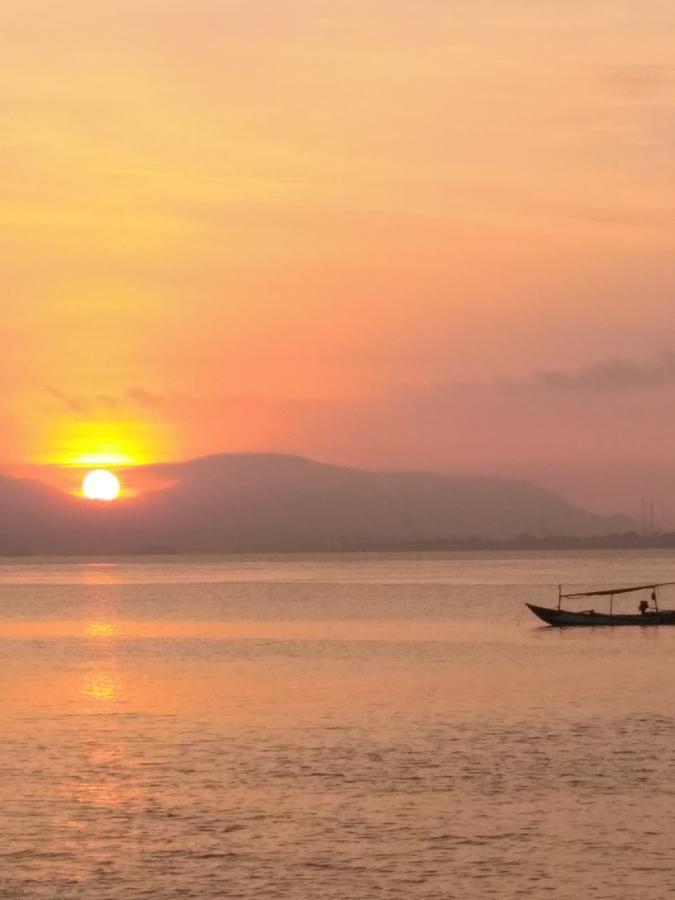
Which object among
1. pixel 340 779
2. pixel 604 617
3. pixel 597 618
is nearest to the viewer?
pixel 340 779

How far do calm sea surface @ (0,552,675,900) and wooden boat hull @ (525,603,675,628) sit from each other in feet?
77.9

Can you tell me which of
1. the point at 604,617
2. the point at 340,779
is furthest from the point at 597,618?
the point at 340,779

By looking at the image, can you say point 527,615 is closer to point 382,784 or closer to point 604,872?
point 382,784

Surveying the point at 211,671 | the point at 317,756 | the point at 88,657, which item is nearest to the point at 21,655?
the point at 88,657

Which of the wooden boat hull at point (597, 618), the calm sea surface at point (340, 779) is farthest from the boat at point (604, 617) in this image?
the calm sea surface at point (340, 779)

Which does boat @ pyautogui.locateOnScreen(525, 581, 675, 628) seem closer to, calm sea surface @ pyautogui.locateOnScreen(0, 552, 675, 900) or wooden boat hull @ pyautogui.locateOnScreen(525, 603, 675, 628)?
wooden boat hull @ pyautogui.locateOnScreen(525, 603, 675, 628)

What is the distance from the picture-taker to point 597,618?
391 feet

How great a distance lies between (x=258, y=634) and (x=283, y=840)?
90.7m

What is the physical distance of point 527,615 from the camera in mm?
154500

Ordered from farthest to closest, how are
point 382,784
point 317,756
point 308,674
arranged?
point 308,674 < point 317,756 < point 382,784

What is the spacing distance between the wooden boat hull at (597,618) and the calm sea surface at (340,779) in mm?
23752

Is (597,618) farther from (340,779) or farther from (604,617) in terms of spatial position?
(340,779)

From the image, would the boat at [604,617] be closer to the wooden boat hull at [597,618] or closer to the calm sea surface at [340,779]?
the wooden boat hull at [597,618]

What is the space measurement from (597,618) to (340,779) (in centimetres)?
7706
